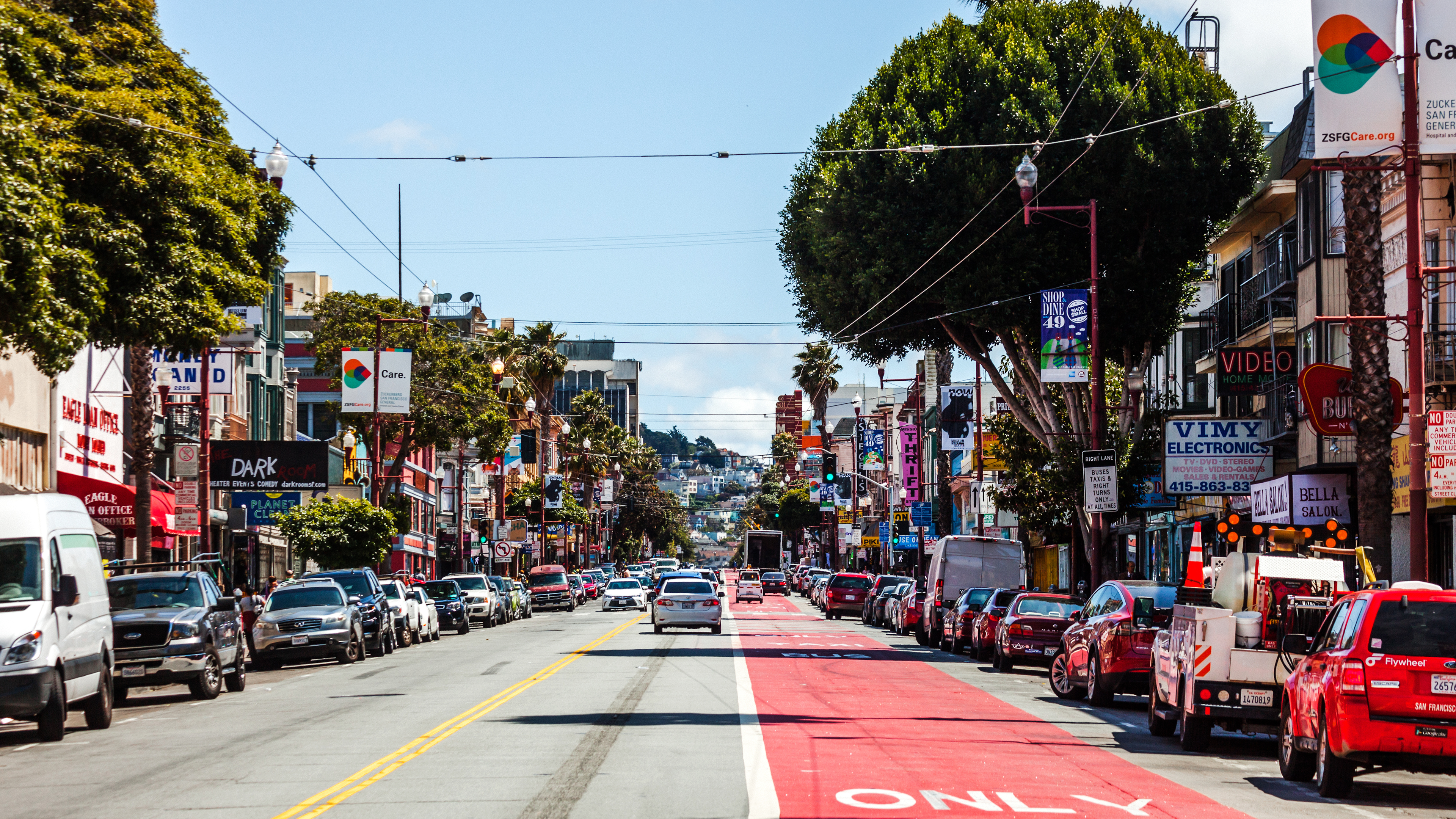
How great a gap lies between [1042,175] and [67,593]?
23.6 m

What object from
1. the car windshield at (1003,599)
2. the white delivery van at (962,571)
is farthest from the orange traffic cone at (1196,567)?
the white delivery van at (962,571)

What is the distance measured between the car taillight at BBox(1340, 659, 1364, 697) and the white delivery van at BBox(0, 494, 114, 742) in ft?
41.2

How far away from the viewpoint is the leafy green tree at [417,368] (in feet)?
188

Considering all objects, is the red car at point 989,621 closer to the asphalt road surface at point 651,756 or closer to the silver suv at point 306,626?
the asphalt road surface at point 651,756

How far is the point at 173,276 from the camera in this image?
2175 cm

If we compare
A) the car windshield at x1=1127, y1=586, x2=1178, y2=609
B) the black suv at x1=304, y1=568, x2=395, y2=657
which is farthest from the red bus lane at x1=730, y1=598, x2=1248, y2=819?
the black suv at x1=304, y1=568, x2=395, y2=657

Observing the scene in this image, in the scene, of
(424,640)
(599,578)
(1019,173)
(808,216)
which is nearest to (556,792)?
(1019,173)

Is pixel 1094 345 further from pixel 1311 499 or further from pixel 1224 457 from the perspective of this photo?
pixel 1311 499

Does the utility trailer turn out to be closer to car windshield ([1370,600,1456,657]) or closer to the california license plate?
the california license plate

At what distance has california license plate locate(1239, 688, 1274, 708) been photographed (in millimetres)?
15805

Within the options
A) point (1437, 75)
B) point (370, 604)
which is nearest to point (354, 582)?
point (370, 604)

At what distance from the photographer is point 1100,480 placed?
105ft

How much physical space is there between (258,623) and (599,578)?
59703 mm

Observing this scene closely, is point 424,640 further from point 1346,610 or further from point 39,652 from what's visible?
point 1346,610
